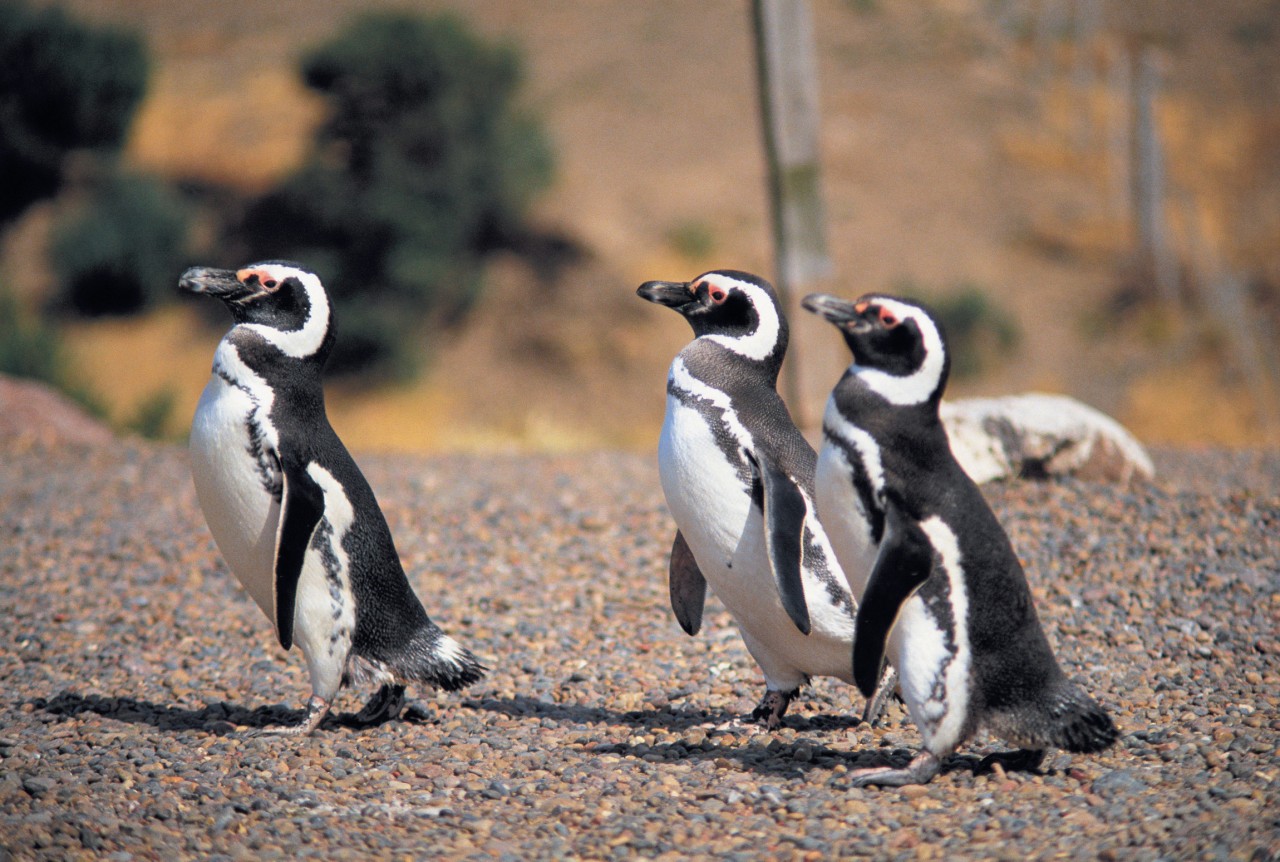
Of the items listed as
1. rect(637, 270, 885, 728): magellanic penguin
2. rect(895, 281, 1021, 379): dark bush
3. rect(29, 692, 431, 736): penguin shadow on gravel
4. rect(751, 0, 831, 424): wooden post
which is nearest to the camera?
rect(637, 270, 885, 728): magellanic penguin

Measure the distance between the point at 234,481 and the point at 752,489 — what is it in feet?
5.26

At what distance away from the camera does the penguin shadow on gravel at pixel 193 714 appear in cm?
403

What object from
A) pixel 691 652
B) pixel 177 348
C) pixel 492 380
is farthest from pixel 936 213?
pixel 691 652

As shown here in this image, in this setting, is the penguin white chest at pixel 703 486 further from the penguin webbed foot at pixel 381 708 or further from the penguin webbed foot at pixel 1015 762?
the penguin webbed foot at pixel 381 708

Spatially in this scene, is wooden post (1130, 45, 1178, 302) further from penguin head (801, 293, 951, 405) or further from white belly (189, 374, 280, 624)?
white belly (189, 374, 280, 624)

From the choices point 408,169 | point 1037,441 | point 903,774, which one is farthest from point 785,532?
point 408,169

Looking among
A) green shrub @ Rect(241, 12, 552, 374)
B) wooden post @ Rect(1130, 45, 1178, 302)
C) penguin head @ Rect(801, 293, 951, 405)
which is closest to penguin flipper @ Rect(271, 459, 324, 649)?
penguin head @ Rect(801, 293, 951, 405)

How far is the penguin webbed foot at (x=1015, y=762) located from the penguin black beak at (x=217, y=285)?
2621mm

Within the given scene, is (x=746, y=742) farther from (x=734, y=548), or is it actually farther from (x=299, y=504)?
(x=299, y=504)

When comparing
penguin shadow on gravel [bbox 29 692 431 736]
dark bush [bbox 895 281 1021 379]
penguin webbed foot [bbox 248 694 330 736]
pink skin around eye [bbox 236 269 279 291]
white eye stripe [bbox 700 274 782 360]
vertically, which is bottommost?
dark bush [bbox 895 281 1021 379]

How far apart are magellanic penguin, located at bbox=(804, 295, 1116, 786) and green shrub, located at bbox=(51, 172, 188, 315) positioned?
1493cm

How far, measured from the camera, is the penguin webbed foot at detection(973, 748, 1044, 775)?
3.36 meters

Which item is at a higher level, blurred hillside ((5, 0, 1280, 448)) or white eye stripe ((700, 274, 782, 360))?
white eye stripe ((700, 274, 782, 360))

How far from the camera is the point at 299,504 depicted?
3672mm
